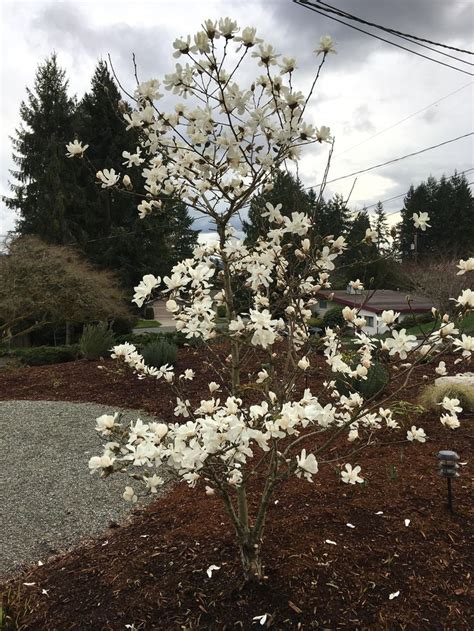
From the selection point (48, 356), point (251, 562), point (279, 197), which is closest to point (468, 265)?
point (279, 197)

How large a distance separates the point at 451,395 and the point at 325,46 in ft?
12.3

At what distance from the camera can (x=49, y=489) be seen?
3.58 meters

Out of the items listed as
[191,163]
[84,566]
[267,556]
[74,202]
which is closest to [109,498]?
[84,566]

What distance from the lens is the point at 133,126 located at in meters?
1.99

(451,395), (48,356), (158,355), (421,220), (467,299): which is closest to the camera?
(467,299)

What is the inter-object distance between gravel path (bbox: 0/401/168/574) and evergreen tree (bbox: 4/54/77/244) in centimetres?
1465

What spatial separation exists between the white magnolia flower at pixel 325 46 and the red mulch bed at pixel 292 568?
1.77 meters

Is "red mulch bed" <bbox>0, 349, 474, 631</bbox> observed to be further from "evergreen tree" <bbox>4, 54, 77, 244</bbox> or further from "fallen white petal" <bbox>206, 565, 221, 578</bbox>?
"evergreen tree" <bbox>4, 54, 77, 244</bbox>

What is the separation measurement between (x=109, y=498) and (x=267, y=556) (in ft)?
5.47

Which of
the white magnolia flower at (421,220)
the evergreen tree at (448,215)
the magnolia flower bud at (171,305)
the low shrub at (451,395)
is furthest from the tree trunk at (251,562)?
the evergreen tree at (448,215)

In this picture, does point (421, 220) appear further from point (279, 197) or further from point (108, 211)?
point (108, 211)

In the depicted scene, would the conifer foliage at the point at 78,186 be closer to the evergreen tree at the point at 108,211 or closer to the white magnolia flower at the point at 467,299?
the evergreen tree at the point at 108,211

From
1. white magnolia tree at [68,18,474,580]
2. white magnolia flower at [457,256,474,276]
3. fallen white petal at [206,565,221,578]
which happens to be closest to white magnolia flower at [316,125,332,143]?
white magnolia tree at [68,18,474,580]

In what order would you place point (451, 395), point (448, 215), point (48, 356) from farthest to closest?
point (448, 215) → point (48, 356) → point (451, 395)
